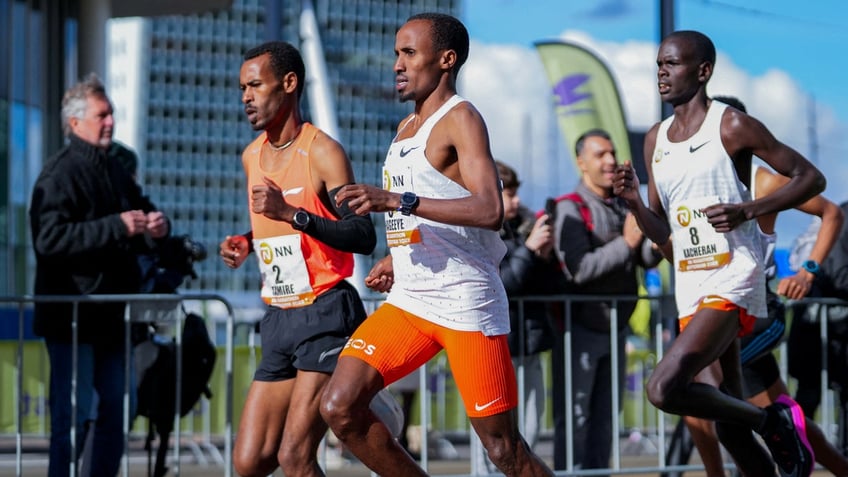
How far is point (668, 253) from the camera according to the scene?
6.32 m

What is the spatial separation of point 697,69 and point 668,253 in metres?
0.88

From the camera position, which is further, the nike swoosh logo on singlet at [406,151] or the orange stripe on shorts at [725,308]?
the orange stripe on shorts at [725,308]

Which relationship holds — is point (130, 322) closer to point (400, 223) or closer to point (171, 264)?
point (171, 264)

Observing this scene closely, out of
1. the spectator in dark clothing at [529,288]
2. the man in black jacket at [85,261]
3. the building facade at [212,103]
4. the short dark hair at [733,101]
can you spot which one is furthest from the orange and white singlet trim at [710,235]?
the building facade at [212,103]

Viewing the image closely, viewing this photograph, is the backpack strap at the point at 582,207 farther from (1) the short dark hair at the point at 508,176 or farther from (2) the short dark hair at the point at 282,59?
(2) the short dark hair at the point at 282,59

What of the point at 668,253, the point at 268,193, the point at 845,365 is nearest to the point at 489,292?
the point at 268,193

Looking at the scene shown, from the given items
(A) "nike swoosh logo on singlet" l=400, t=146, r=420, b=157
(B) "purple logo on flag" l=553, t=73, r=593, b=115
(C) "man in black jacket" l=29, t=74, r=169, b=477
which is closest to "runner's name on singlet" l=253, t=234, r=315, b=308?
(A) "nike swoosh logo on singlet" l=400, t=146, r=420, b=157

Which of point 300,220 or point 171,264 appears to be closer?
point 300,220

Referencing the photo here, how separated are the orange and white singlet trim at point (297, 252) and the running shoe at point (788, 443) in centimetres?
197

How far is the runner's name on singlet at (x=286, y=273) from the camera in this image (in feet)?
17.7

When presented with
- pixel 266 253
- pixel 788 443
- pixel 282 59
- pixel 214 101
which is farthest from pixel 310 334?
pixel 214 101

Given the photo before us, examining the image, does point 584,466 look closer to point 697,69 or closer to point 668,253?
point 668,253

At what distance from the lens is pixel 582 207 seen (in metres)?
7.78

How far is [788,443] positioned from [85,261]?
354cm
